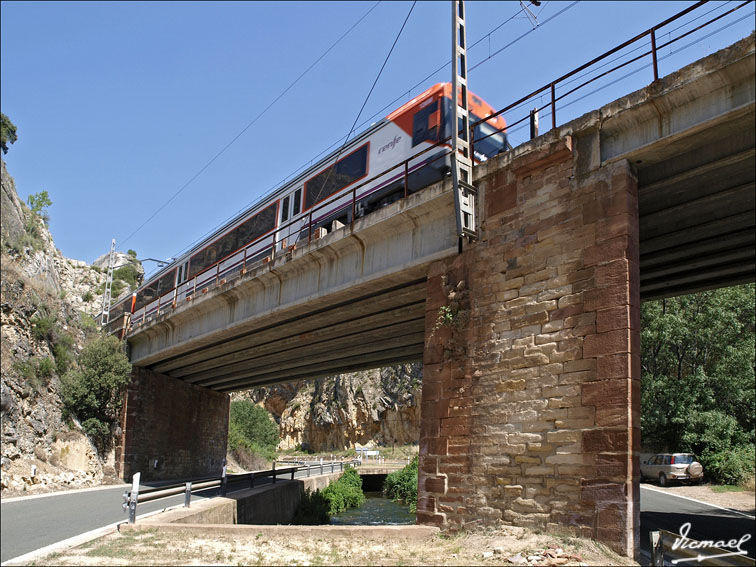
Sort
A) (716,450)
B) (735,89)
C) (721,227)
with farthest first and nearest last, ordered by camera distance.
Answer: (716,450) < (721,227) < (735,89)

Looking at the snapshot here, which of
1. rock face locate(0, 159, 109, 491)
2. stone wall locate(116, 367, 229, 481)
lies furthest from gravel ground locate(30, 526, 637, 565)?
stone wall locate(116, 367, 229, 481)

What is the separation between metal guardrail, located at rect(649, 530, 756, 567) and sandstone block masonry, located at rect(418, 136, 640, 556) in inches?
16.4

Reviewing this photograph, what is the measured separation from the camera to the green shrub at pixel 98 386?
1083 inches

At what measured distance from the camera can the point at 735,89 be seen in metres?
8.68

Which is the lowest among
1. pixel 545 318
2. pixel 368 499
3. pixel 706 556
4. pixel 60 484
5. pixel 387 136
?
pixel 368 499

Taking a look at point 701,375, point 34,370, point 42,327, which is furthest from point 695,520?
point 42,327

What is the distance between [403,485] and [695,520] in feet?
71.3

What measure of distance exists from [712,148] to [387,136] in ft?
29.6

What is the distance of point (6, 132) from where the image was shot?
4103cm

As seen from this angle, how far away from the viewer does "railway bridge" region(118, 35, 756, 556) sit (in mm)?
8969

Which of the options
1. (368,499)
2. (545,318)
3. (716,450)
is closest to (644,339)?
(716,450)

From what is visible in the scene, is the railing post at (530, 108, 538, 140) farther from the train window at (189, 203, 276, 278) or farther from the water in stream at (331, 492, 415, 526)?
the water in stream at (331, 492, 415, 526)

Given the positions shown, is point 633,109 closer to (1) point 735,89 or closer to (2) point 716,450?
(1) point 735,89

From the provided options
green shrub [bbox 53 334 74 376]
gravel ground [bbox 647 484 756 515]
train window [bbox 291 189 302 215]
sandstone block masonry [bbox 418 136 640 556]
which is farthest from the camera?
green shrub [bbox 53 334 74 376]
